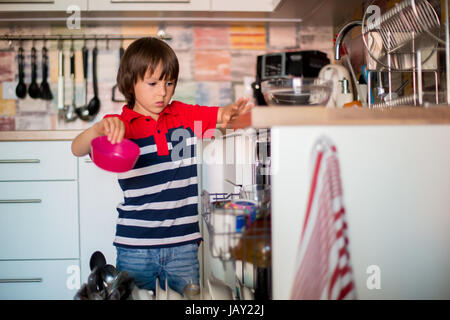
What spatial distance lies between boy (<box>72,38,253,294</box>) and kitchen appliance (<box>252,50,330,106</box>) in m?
0.46

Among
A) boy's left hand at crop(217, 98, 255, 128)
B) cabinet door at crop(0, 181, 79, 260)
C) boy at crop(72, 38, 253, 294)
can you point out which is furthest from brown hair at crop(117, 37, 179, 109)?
cabinet door at crop(0, 181, 79, 260)

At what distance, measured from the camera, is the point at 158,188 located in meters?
1.21

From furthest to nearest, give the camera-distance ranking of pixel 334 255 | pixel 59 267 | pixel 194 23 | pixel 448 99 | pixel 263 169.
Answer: pixel 194 23 < pixel 59 267 < pixel 263 169 < pixel 448 99 < pixel 334 255

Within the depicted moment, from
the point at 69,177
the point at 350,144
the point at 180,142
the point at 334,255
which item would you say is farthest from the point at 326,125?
the point at 69,177

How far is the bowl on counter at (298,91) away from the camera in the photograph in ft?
2.77

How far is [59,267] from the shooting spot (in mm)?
1811

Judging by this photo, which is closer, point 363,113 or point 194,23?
point 363,113

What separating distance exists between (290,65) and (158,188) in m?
0.72

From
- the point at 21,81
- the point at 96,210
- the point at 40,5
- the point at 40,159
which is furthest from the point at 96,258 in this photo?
the point at 40,5

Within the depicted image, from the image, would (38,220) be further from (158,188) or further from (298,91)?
(298,91)

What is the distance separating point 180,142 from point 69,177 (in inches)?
30.3

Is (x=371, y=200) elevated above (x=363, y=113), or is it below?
below

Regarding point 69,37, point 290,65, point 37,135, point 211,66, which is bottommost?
point 37,135
